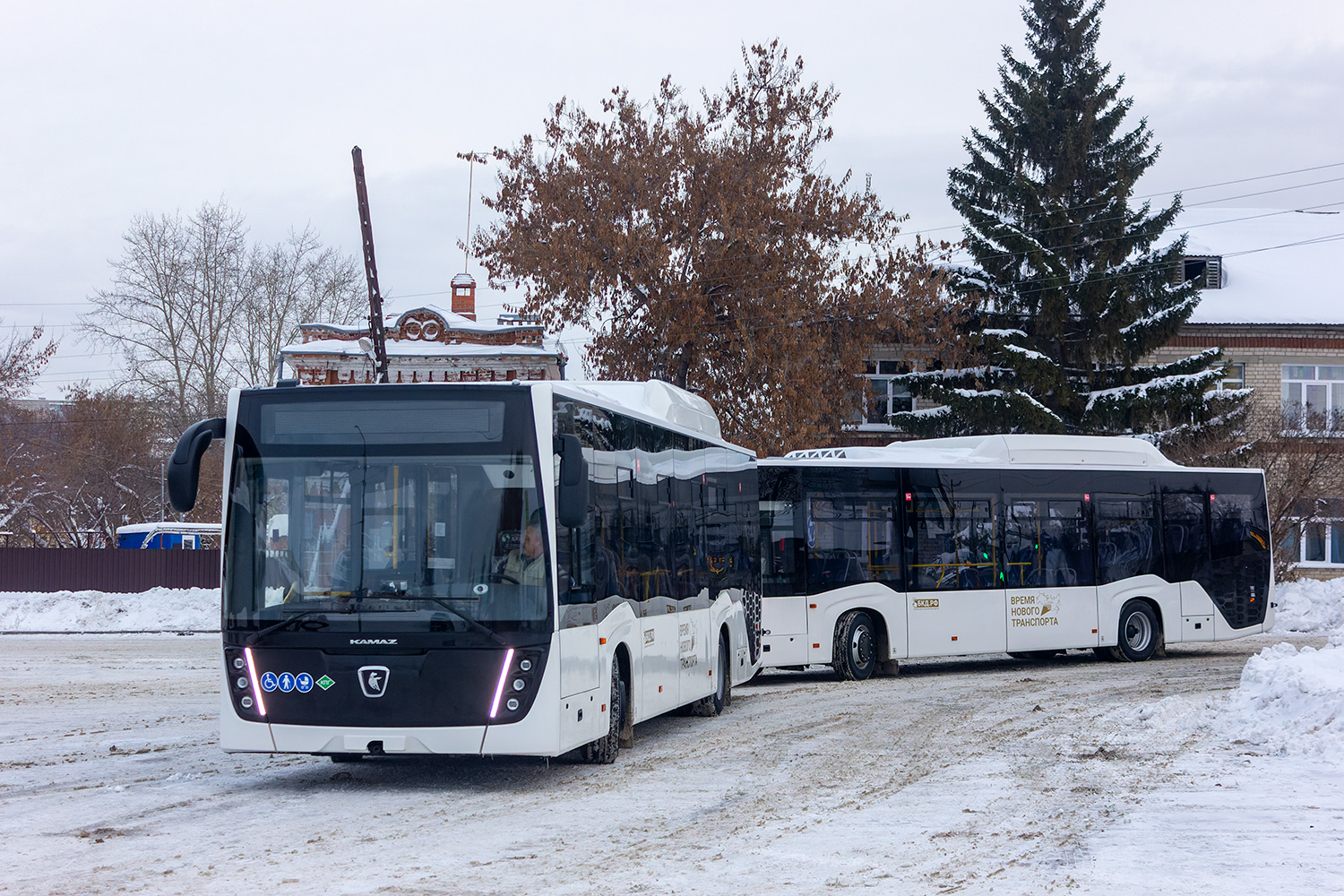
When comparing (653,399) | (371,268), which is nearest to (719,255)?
(371,268)

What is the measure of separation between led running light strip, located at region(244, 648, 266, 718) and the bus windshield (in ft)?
0.65

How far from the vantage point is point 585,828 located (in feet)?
28.5

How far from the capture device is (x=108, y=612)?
35.8 m

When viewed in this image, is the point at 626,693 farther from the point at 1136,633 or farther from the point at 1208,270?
the point at 1208,270

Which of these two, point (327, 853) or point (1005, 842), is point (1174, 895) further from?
point (327, 853)

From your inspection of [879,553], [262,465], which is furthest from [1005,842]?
[879,553]

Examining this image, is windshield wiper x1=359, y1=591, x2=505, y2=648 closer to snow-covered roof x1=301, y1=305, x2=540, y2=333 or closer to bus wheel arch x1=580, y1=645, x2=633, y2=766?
bus wheel arch x1=580, y1=645, x2=633, y2=766

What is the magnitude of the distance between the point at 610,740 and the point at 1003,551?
1115 cm

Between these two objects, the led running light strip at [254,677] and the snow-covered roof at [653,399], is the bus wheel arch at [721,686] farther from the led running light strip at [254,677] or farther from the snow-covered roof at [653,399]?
the led running light strip at [254,677]

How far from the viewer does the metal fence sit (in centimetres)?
4284

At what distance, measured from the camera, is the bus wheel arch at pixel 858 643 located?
64.7ft

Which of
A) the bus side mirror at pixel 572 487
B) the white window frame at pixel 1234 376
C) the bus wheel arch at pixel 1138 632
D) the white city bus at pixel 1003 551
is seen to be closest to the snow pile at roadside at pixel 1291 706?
the bus side mirror at pixel 572 487

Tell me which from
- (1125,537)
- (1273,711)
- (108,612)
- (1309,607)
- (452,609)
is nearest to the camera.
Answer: (452,609)

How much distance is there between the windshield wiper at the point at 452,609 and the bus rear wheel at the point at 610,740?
1.77 m
